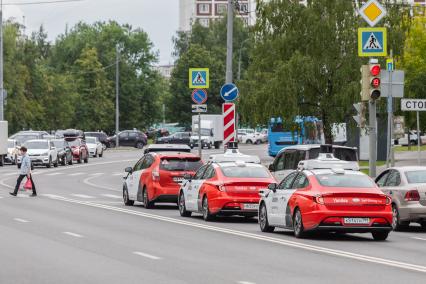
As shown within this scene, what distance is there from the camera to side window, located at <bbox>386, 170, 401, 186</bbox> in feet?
84.8

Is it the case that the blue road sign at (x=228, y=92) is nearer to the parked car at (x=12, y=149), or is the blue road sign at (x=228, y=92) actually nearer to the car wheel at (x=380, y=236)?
the car wheel at (x=380, y=236)

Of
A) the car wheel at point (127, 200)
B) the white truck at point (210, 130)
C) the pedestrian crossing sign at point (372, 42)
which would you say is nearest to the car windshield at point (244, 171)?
the pedestrian crossing sign at point (372, 42)

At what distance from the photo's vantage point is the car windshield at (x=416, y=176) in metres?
25.5

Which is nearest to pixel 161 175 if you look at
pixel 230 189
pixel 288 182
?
pixel 230 189

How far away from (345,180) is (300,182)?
0.92 metres

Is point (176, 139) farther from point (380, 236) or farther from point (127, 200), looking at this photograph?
point (380, 236)

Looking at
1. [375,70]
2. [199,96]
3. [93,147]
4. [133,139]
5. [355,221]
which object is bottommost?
[133,139]

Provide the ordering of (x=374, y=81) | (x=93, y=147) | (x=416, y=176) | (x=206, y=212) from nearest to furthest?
(x=416, y=176), (x=206, y=212), (x=374, y=81), (x=93, y=147)

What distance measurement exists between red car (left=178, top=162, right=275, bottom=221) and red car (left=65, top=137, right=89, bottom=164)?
4814 centimetres

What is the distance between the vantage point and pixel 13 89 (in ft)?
341

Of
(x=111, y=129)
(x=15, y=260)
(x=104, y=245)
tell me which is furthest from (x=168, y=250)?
(x=111, y=129)

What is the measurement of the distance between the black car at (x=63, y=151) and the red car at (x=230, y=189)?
43270 millimetres

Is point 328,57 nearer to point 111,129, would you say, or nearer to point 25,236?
point 25,236

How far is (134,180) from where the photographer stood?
3391cm
